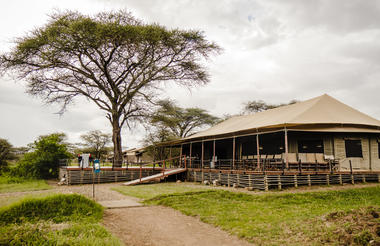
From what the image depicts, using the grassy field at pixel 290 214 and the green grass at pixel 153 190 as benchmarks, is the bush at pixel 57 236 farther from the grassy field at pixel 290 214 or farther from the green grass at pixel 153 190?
the green grass at pixel 153 190

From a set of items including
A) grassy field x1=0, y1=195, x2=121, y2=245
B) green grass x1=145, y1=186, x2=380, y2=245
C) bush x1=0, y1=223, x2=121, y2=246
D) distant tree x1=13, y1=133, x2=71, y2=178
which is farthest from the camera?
distant tree x1=13, y1=133, x2=71, y2=178

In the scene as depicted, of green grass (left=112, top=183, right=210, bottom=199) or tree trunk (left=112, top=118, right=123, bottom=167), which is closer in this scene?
green grass (left=112, top=183, right=210, bottom=199)

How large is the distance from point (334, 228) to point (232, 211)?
3386mm

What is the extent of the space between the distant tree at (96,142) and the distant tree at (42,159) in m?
33.2

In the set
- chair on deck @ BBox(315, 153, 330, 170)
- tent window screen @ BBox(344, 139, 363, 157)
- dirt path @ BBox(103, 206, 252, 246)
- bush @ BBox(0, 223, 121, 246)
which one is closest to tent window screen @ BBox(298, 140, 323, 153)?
tent window screen @ BBox(344, 139, 363, 157)

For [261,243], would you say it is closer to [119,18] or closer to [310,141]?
[310,141]

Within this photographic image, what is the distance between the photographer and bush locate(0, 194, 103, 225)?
6.19 meters

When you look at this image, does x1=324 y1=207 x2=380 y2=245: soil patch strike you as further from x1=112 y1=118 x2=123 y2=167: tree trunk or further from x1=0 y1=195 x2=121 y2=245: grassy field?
x1=112 y1=118 x2=123 y2=167: tree trunk

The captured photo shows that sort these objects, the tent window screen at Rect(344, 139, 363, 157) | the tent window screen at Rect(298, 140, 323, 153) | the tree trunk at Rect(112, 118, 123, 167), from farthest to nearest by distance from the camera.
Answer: the tree trunk at Rect(112, 118, 123, 167), the tent window screen at Rect(298, 140, 323, 153), the tent window screen at Rect(344, 139, 363, 157)

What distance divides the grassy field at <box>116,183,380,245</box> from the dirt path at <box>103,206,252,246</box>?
1.19 ft

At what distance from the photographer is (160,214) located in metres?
8.53

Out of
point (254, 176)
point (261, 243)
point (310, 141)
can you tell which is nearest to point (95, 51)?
point (254, 176)

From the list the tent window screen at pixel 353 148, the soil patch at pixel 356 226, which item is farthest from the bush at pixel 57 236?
the tent window screen at pixel 353 148

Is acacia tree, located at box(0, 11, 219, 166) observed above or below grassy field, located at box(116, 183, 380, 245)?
above
